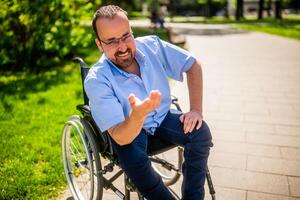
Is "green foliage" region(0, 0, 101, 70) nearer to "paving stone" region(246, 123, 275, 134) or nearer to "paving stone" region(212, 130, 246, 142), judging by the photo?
"paving stone" region(212, 130, 246, 142)

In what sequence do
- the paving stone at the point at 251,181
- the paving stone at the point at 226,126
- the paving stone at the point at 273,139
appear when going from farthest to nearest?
the paving stone at the point at 226,126
the paving stone at the point at 273,139
the paving stone at the point at 251,181

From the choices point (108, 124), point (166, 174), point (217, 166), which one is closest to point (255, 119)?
point (217, 166)

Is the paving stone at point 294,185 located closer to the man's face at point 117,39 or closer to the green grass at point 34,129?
the man's face at point 117,39

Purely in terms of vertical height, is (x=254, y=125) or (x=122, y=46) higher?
(x=122, y=46)

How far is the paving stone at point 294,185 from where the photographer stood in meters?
3.18

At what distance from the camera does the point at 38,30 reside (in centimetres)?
841

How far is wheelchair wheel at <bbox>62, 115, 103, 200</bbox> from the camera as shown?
2568mm

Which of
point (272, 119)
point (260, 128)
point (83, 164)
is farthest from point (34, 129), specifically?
point (272, 119)

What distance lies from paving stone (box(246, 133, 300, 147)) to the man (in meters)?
1.93

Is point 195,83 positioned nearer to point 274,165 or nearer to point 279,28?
point 274,165

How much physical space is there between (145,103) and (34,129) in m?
3.27

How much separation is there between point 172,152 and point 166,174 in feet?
1.86

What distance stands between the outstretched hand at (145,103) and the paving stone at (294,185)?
75.4 inches

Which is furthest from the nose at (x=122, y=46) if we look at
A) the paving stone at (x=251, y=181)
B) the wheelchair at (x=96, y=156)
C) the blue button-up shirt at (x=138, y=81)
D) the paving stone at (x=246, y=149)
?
the paving stone at (x=246, y=149)
